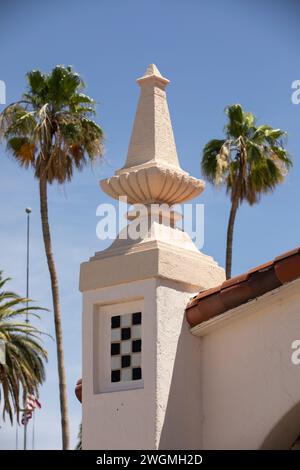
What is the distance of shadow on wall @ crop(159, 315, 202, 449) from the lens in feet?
27.1

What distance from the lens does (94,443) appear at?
28.0ft

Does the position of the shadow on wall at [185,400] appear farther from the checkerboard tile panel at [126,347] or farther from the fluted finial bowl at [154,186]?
the fluted finial bowl at [154,186]

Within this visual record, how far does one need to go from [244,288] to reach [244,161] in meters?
24.7

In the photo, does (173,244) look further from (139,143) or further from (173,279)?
(139,143)

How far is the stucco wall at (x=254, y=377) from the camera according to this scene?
26.2 ft

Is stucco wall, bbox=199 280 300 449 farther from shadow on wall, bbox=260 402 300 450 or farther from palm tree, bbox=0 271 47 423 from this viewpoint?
palm tree, bbox=0 271 47 423

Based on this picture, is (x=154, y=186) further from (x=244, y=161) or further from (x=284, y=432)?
(x=244, y=161)

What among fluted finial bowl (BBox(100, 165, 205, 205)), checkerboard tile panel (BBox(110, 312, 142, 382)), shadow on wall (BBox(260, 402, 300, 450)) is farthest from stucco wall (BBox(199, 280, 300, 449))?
fluted finial bowl (BBox(100, 165, 205, 205))

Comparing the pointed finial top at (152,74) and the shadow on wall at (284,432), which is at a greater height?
the pointed finial top at (152,74)

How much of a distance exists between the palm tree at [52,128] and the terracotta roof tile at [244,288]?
22.8 metres

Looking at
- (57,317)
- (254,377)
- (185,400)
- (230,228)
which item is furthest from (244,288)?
(230,228)

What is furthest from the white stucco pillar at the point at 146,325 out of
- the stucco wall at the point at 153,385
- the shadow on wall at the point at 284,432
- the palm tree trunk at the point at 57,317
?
the palm tree trunk at the point at 57,317

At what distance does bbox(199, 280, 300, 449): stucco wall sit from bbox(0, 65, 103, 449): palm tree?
22883 mm
